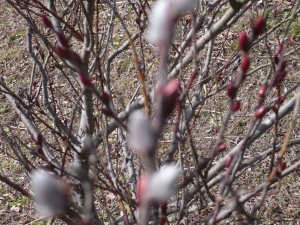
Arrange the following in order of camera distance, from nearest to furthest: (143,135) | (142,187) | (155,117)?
(143,135), (142,187), (155,117)

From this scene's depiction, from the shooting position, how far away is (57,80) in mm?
4977

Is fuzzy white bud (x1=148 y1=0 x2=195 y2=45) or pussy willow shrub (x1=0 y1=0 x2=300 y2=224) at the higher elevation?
pussy willow shrub (x1=0 y1=0 x2=300 y2=224)

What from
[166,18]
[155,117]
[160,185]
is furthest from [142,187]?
[155,117]

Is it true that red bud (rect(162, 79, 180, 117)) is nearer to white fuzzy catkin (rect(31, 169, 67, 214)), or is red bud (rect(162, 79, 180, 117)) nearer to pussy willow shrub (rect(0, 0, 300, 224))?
pussy willow shrub (rect(0, 0, 300, 224))

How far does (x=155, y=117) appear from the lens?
39.6 inches

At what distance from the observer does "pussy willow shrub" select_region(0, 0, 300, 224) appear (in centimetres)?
55

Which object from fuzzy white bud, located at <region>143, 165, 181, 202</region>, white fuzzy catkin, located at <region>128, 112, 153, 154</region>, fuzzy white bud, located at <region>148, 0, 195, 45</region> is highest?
fuzzy white bud, located at <region>148, 0, 195, 45</region>

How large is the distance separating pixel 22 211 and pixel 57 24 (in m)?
2.16

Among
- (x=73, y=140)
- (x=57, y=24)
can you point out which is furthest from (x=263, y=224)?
(x=57, y=24)

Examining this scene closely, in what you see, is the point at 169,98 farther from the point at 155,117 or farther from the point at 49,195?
the point at 155,117

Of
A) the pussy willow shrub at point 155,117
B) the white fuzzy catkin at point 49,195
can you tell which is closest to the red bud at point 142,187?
the pussy willow shrub at point 155,117

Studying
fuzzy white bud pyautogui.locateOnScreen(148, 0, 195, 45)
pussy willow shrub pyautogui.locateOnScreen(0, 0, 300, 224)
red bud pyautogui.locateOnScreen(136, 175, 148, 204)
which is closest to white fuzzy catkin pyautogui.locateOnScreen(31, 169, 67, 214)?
pussy willow shrub pyautogui.locateOnScreen(0, 0, 300, 224)

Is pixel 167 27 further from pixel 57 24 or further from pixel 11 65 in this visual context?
pixel 11 65

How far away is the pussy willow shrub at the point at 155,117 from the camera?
21.6 inches
